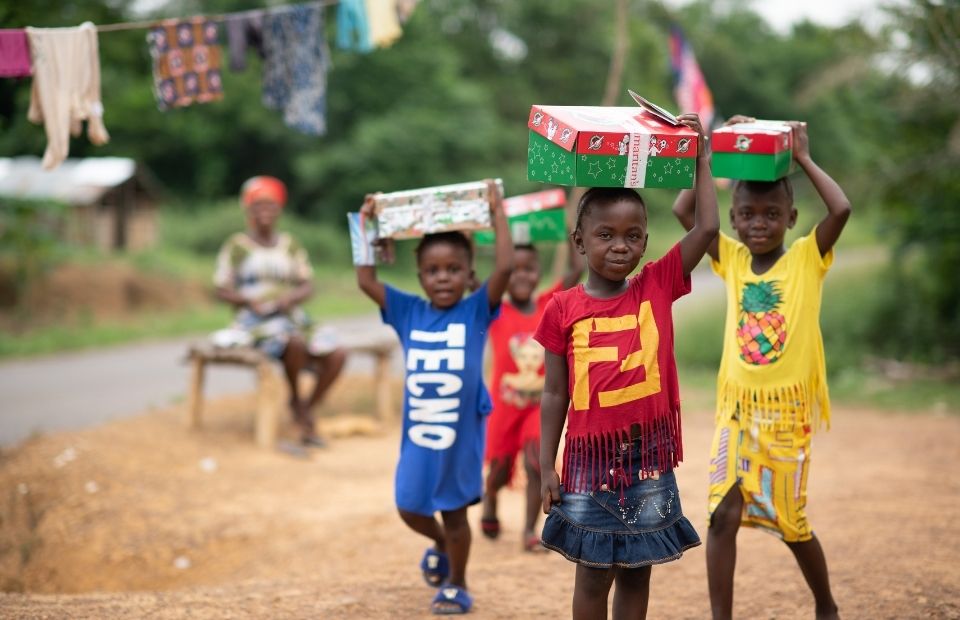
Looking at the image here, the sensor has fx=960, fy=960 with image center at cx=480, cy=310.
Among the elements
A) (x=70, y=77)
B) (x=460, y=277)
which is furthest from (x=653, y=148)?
(x=70, y=77)

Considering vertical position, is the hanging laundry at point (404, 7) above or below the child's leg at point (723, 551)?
above

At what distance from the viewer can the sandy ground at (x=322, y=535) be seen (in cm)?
407

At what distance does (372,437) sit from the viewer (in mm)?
8523

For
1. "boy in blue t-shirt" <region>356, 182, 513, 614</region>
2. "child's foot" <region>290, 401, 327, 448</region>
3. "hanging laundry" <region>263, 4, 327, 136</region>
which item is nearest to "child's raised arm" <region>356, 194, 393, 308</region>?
"boy in blue t-shirt" <region>356, 182, 513, 614</region>

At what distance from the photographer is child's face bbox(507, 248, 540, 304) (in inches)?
208

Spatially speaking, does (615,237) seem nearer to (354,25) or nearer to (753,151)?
(753,151)

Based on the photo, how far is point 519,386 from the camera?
5316mm

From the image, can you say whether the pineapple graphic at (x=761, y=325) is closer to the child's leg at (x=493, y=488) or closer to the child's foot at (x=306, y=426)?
the child's leg at (x=493, y=488)

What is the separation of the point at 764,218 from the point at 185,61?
4.37 m

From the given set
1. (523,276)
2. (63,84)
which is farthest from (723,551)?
(63,84)

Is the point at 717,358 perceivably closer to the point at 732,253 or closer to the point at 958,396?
the point at 958,396

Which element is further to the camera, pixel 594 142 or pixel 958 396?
pixel 958 396

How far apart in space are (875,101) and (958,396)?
4456 mm

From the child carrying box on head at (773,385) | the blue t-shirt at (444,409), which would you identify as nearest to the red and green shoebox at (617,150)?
the child carrying box on head at (773,385)
